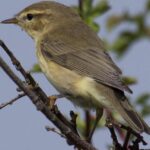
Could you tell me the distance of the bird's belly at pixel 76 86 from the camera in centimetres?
446

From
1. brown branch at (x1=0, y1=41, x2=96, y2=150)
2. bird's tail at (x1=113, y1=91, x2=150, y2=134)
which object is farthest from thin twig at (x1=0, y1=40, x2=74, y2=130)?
bird's tail at (x1=113, y1=91, x2=150, y2=134)

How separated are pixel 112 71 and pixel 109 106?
45 centimetres

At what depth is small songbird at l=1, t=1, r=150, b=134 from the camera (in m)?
4.33

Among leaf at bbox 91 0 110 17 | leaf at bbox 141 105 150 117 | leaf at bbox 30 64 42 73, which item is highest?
leaf at bbox 91 0 110 17

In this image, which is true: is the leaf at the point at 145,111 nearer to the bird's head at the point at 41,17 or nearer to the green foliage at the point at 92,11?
the green foliage at the point at 92,11

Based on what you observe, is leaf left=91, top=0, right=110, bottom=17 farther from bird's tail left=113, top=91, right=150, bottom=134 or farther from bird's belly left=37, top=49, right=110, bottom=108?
bird's tail left=113, top=91, right=150, bottom=134

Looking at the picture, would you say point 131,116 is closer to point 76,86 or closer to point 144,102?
point 144,102

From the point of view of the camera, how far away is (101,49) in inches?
204

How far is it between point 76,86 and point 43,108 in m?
1.76

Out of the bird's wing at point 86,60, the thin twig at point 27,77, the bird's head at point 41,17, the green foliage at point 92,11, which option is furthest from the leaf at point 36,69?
the bird's head at point 41,17

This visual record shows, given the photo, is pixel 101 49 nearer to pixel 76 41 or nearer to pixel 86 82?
pixel 76 41

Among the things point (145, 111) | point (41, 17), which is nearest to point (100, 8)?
point (145, 111)

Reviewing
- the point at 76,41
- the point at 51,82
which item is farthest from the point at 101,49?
the point at 51,82

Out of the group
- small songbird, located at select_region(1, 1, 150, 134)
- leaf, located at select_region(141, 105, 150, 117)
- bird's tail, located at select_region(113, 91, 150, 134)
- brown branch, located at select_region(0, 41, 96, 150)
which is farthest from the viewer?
small songbird, located at select_region(1, 1, 150, 134)
